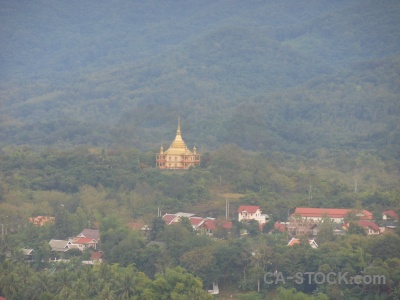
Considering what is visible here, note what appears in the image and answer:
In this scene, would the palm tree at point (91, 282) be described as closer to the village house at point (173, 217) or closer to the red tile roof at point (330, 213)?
the village house at point (173, 217)

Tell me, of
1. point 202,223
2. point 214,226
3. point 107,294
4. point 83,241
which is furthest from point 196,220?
point 107,294

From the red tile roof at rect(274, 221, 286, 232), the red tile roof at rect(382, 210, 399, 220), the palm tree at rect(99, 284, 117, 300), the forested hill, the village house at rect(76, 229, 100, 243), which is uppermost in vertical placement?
the forested hill

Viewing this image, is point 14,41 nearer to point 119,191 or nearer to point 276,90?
point 276,90

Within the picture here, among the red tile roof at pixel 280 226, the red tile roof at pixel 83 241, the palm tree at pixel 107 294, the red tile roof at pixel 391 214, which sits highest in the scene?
the red tile roof at pixel 391 214

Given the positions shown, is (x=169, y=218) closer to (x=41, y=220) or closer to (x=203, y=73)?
(x=41, y=220)

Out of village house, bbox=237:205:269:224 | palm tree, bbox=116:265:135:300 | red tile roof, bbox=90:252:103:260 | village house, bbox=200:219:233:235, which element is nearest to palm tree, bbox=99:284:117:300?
palm tree, bbox=116:265:135:300

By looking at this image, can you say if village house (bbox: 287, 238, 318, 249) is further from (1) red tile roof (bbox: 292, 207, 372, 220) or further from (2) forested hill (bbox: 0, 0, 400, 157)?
(2) forested hill (bbox: 0, 0, 400, 157)

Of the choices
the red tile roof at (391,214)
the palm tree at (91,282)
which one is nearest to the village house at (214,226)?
the red tile roof at (391,214)
